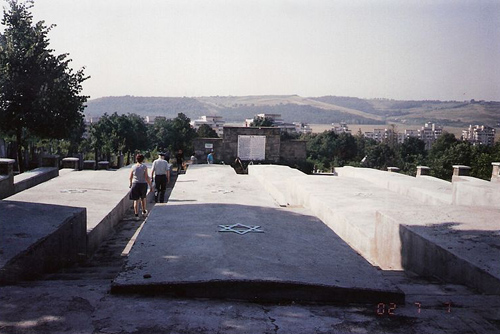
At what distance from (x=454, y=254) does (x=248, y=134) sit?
2391 centimetres

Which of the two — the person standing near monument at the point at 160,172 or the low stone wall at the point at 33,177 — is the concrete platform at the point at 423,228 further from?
the low stone wall at the point at 33,177

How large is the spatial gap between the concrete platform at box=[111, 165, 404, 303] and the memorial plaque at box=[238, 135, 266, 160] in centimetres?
2077

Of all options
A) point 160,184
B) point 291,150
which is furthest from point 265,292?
point 291,150

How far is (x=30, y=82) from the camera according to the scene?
18797mm

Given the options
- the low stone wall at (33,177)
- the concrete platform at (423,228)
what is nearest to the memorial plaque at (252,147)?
the low stone wall at (33,177)

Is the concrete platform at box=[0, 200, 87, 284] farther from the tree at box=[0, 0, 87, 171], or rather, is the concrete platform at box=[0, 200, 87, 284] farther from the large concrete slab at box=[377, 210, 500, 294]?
the tree at box=[0, 0, 87, 171]

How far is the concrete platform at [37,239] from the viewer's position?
15.4 feet

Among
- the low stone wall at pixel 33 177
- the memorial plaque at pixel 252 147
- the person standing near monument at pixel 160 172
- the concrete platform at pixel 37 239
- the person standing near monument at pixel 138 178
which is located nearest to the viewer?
the concrete platform at pixel 37 239

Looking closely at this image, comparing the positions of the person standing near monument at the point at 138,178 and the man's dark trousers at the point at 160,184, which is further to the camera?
the man's dark trousers at the point at 160,184

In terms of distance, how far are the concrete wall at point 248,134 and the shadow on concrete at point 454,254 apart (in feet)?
72.2

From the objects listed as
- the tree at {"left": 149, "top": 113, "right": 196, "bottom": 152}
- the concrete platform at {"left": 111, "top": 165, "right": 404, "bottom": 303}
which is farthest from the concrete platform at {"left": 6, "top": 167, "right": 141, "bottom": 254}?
the tree at {"left": 149, "top": 113, "right": 196, "bottom": 152}

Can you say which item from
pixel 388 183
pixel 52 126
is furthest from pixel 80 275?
pixel 52 126

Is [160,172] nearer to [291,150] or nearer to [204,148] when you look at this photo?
[204,148]

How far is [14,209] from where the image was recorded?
674cm
